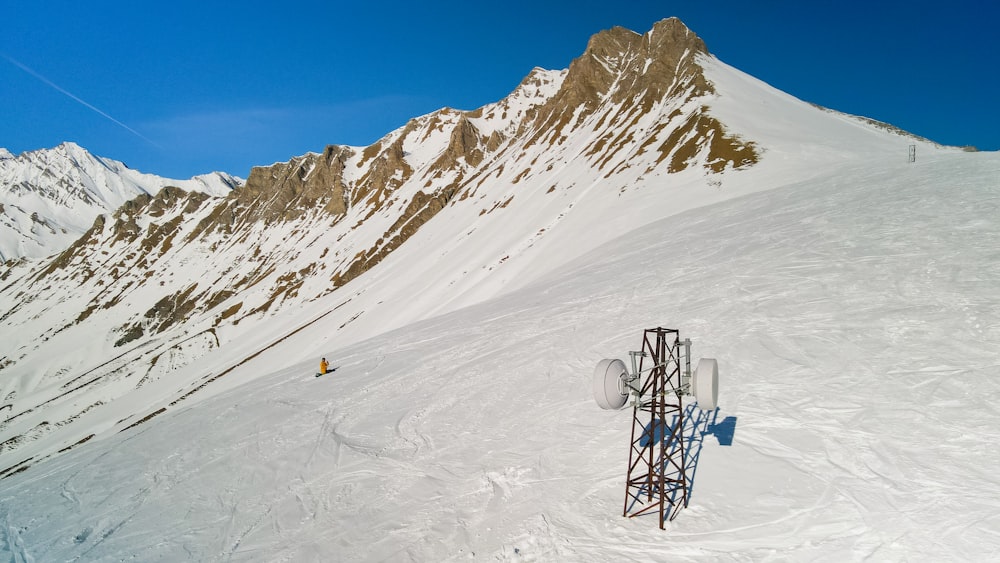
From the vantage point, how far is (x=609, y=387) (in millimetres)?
8695

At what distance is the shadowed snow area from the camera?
29.0ft

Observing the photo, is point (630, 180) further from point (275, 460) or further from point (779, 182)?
point (275, 460)

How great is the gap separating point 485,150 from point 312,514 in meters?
143

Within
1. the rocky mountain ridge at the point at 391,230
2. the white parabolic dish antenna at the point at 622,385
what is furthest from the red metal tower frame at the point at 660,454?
the rocky mountain ridge at the point at 391,230

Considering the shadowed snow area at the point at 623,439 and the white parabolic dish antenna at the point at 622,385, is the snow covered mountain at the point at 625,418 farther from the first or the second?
the white parabolic dish antenna at the point at 622,385

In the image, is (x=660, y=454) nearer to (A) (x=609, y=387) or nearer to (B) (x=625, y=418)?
(A) (x=609, y=387)

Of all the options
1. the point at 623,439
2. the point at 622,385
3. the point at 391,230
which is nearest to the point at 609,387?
the point at 622,385

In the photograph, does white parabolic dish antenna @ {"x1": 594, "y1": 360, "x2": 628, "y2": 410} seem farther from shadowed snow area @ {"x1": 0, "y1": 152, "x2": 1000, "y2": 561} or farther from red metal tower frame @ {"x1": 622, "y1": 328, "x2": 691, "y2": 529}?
shadowed snow area @ {"x1": 0, "y1": 152, "x2": 1000, "y2": 561}

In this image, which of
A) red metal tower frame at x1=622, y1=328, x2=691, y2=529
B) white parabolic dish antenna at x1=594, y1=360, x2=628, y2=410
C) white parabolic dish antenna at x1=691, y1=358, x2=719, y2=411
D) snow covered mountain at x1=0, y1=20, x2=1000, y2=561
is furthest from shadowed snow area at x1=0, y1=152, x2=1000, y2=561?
white parabolic dish antenna at x1=594, y1=360, x2=628, y2=410

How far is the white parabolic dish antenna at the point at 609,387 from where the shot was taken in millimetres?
8688

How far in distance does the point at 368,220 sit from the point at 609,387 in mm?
131948

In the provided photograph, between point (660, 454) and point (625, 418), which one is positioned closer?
point (660, 454)

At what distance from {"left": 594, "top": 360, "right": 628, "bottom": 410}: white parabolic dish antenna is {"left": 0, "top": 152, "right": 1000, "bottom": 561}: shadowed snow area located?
2.42 meters

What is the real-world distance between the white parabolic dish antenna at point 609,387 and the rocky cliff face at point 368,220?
35340mm
